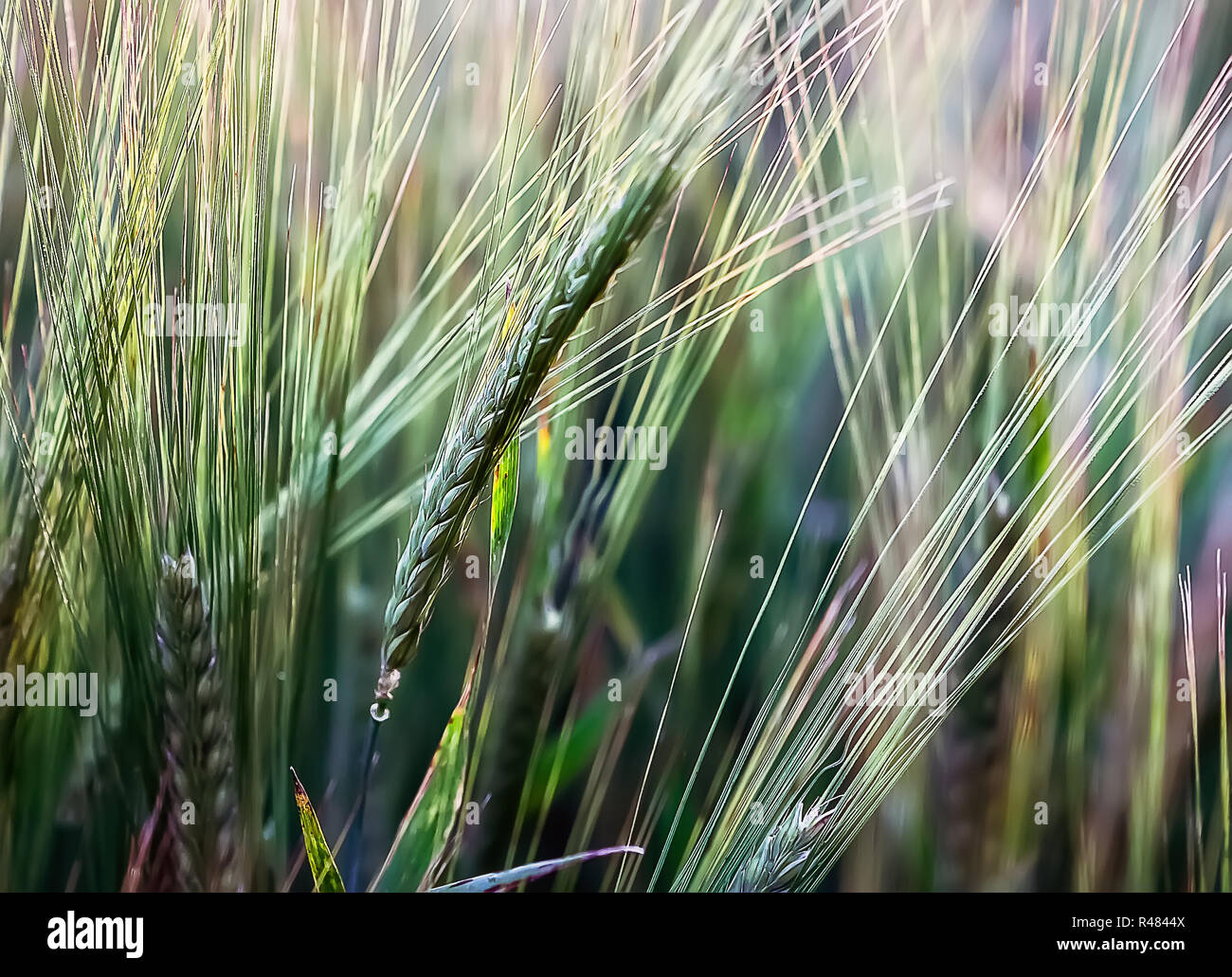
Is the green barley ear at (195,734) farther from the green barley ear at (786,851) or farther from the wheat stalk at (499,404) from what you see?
the green barley ear at (786,851)

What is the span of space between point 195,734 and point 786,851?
43cm

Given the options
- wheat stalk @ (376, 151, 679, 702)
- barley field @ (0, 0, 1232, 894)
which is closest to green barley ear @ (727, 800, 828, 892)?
barley field @ (0, 0, 1232, 894)

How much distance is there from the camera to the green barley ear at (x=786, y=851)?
0.60 meters

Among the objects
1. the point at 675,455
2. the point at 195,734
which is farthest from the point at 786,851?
the point at 195,734

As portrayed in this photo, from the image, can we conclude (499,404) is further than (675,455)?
No

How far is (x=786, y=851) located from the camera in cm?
61

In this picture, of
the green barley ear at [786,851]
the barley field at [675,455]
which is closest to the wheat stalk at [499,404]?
the barley field at [675,455]

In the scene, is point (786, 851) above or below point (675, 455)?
below

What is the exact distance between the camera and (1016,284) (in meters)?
0.66

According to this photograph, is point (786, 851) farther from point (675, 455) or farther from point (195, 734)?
point (195, 734)

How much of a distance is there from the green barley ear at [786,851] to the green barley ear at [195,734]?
1.29 feet

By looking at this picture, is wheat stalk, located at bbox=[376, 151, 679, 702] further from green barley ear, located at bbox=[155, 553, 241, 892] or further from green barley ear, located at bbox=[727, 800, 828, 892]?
green barley ear, located at bbox=[727, 800, 828, 892]

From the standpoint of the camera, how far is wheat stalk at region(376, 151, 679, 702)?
0.52 m
